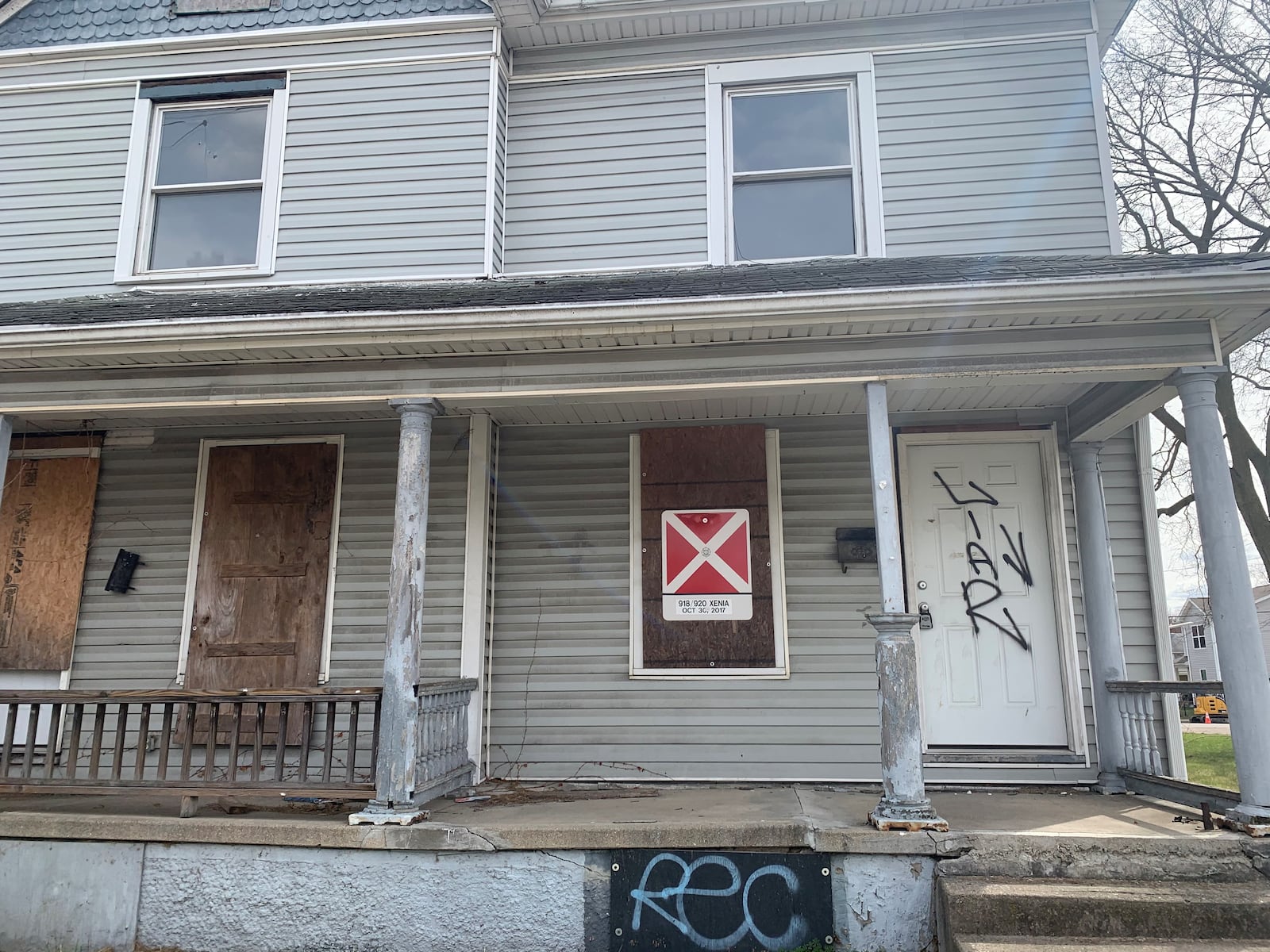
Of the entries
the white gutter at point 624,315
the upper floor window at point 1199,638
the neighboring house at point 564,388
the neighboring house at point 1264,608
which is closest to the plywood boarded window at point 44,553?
the neighboring house at point 564,388

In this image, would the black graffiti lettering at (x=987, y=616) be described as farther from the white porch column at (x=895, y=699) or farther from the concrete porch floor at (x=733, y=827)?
the white porch column at (x=895, y=699)

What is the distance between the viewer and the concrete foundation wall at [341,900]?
4.15m

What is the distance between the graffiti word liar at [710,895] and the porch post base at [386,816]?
120cm

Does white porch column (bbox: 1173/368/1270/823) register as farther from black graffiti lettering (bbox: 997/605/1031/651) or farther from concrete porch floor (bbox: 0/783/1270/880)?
black graffiti lettering (bbox: 997/605/1031/651)

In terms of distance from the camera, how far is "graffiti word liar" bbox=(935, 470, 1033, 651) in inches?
231

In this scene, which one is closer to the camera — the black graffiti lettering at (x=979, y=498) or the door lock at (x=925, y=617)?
the door lock at (x=925, y=617)

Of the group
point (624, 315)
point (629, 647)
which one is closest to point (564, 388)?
point (624, 315)

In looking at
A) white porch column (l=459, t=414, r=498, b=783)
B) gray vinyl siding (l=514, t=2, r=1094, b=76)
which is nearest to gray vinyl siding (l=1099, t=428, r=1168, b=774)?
gray vinyl siding (l=514, t=2, r=1094, b=76)

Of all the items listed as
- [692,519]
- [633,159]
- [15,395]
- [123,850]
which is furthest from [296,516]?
[633,159]

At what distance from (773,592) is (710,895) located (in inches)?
88.1

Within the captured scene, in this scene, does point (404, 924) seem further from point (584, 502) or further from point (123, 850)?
point (584, 502)

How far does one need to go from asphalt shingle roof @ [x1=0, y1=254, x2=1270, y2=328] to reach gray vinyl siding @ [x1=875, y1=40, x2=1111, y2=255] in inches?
12.6

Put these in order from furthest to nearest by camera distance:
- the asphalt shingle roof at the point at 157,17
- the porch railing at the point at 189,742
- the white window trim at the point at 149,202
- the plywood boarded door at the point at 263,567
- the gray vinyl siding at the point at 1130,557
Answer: the asphalt shingle roof at the point at 157,17, the white window trim at the point at 149,202, the plywood boarded door at the point at 263,567, the gray vinyl siding at the point at 1130,557, the porch railing at the point at 189,742

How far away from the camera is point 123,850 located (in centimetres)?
466
